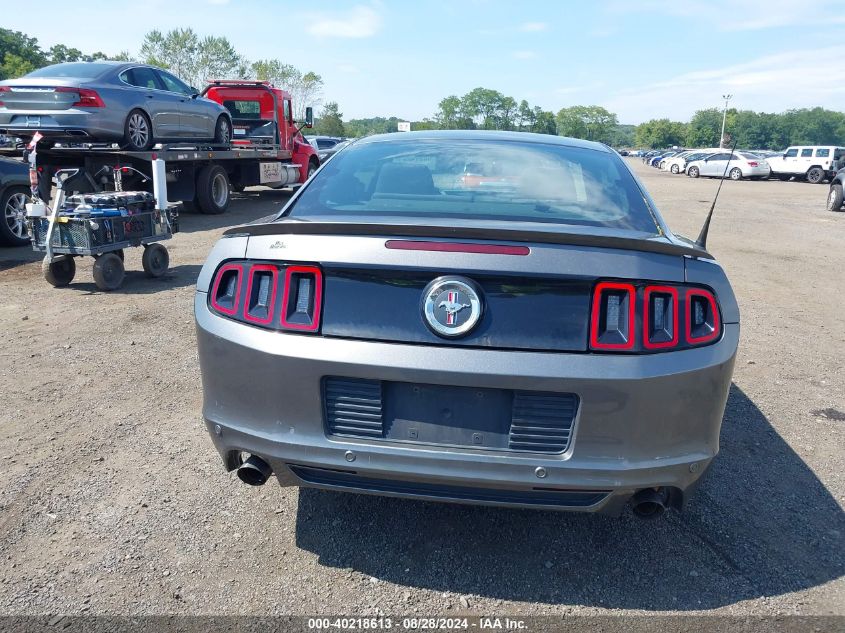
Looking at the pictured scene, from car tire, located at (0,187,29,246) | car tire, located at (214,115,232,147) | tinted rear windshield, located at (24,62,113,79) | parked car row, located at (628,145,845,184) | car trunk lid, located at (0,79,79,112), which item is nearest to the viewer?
car tire, located at (0,187,29,246)

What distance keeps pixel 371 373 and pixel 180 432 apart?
2063 mm

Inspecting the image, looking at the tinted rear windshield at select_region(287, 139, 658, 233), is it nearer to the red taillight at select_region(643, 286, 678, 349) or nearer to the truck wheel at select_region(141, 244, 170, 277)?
the red taillight at select_region(643, 286, 678, 349)

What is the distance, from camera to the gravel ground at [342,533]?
2.56m

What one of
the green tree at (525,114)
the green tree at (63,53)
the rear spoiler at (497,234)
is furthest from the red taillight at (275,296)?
the green tree at (63,53)

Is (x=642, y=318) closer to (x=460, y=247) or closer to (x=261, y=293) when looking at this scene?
(x=460, y=247)

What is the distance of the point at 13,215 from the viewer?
973cm

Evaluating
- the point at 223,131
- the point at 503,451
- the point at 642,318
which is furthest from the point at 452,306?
the point at 223,131

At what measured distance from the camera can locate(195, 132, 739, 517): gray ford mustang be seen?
7.51 feet

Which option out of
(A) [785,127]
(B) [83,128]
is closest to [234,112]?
(B) [83,128]

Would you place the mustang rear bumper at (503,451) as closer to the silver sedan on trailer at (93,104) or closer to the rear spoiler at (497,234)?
the rear spoiler at (497,234)

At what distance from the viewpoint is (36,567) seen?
267 cm

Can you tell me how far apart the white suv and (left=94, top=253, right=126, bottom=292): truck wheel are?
117 ft

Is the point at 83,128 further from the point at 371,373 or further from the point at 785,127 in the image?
the point at 785,127

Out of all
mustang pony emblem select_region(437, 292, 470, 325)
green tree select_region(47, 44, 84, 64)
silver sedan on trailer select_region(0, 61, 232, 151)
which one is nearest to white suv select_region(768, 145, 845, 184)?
silver sedan on trailer select_region(0, 61, 232, 151)
